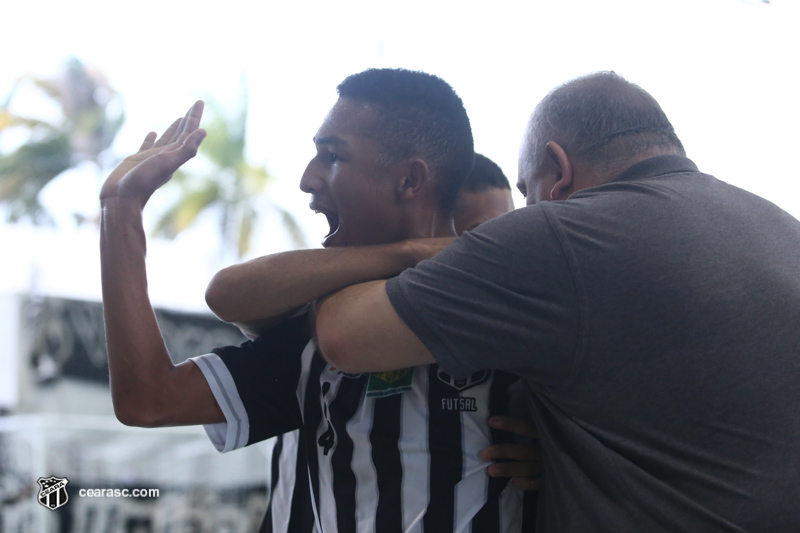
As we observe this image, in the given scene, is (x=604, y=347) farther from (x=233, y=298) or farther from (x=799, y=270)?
(x=233, y=298)

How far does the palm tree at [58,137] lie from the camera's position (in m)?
15.2

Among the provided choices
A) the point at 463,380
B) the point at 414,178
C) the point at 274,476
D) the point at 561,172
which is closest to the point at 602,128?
the point at 561,172

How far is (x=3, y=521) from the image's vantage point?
14.6 ft

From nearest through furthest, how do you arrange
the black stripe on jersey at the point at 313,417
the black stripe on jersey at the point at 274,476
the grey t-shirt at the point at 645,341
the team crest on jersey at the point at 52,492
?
1. the grey t-shirt at the point at 645,341
2. the black stripe on jersey at the point at 313,417
3. the black stripe on jersey at the point at 274,476
4. the team crest on jersey at the point at 52,492

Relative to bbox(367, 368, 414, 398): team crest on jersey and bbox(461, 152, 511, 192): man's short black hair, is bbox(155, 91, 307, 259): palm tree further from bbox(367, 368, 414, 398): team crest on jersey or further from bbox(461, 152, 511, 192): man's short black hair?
bbox(367, 368, 414, 398): team crest on jersey

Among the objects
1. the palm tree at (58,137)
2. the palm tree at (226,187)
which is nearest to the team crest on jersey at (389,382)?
the palm tree at (226,187)

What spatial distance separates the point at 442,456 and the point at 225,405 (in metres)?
0.48

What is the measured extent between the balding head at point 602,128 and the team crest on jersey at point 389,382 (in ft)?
1.54

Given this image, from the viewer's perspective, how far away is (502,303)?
1057 millimetres

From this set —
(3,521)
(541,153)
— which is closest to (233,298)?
(541,153)

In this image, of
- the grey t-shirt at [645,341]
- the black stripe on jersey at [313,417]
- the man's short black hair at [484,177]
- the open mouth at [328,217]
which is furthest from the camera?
the man's short black hair at [484,177]

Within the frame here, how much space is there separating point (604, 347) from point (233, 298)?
2.32 feet

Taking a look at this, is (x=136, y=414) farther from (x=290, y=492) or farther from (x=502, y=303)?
(x=502, y=303)

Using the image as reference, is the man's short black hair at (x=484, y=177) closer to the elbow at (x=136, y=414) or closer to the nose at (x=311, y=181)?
the nose at (x=311, y=181)
